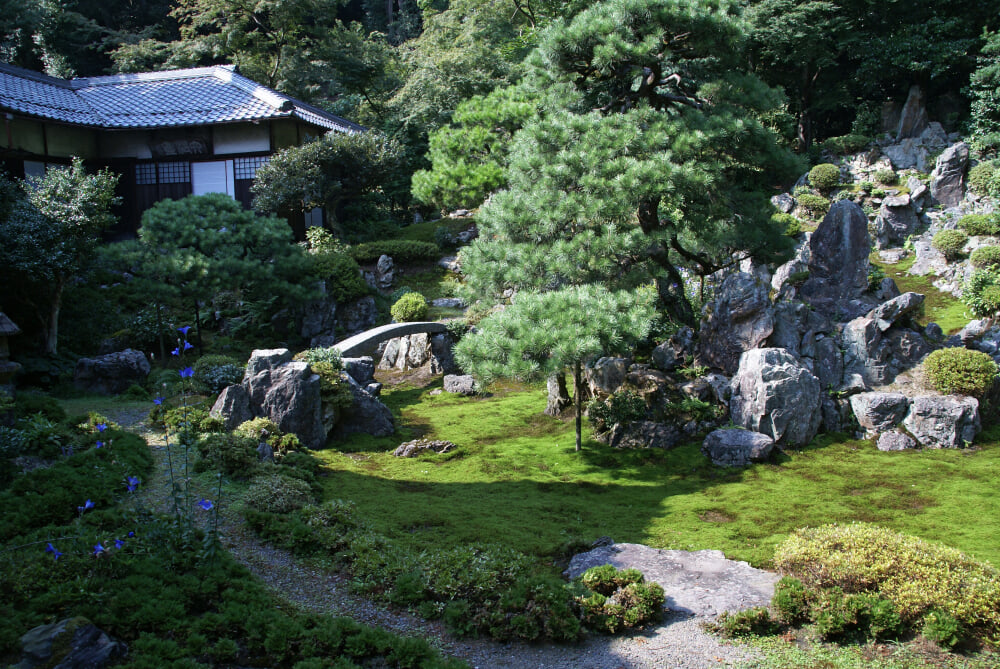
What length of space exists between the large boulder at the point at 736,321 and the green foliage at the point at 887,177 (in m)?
15.2

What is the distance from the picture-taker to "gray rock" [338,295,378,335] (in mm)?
17297

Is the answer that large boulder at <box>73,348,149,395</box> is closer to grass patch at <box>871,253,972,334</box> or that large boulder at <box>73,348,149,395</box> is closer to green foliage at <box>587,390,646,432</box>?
green foliage at <box>587,390,646,432</box>

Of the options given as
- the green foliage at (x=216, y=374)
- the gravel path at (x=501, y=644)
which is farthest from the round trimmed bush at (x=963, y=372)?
the green foliage at (x=216, y=374)

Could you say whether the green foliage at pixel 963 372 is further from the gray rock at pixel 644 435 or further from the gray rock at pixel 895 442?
the gray rock at pixel 644 435

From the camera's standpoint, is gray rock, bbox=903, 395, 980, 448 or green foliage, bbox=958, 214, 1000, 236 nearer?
gray rock, bbox=903, 395, 980, 448

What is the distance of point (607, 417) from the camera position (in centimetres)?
1067

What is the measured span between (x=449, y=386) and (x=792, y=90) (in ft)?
71.8

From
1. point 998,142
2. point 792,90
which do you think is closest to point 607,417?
point 998,142

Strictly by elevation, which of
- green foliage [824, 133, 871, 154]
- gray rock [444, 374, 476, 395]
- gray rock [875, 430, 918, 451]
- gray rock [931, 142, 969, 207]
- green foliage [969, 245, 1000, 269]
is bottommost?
gray rock [875, 430, 918, 451]

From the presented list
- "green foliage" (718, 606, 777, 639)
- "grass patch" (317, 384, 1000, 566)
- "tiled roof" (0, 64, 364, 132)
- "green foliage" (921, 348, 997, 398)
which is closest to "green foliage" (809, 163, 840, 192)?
"green foliage" (921, 348, 997, 398)

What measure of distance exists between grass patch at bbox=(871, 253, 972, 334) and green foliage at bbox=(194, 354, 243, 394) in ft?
46.4

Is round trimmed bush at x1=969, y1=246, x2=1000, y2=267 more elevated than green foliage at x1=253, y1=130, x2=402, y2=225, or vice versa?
green foliage at x1=253, y1=130, x2=402, y2=225

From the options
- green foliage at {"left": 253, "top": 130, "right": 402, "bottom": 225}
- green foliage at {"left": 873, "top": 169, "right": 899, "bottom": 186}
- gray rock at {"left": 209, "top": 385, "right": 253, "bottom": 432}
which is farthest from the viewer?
green foliage at {"left": 873, "top": 169, "right": 899, "bottom": 186}

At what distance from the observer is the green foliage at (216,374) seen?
1222 cm
